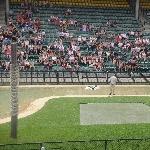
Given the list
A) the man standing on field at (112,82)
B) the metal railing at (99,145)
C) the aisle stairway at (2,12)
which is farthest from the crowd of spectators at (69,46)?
the metal railing at (99,145)

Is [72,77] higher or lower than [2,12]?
lower

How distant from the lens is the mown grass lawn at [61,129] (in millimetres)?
19922

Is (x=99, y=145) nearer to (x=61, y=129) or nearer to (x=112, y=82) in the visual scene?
(x=61, y=129)

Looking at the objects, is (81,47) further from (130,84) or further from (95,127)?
(95,127)

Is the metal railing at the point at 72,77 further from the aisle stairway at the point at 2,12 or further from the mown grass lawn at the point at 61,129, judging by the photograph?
the mown grass lawn at the point at 61,129

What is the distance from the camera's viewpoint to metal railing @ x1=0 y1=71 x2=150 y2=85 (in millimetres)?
31844

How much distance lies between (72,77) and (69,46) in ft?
13.6

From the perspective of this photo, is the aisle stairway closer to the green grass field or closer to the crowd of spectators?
the crowd of spectators

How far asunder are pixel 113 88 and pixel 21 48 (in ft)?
25.4

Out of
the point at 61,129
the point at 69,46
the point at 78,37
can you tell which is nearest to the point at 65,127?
the point at 61,129

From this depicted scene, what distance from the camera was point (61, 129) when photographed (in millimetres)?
20969

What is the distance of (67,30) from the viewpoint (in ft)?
127

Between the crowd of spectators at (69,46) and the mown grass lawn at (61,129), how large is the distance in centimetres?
990

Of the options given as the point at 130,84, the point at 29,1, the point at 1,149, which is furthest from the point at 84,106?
the point at 29,1
